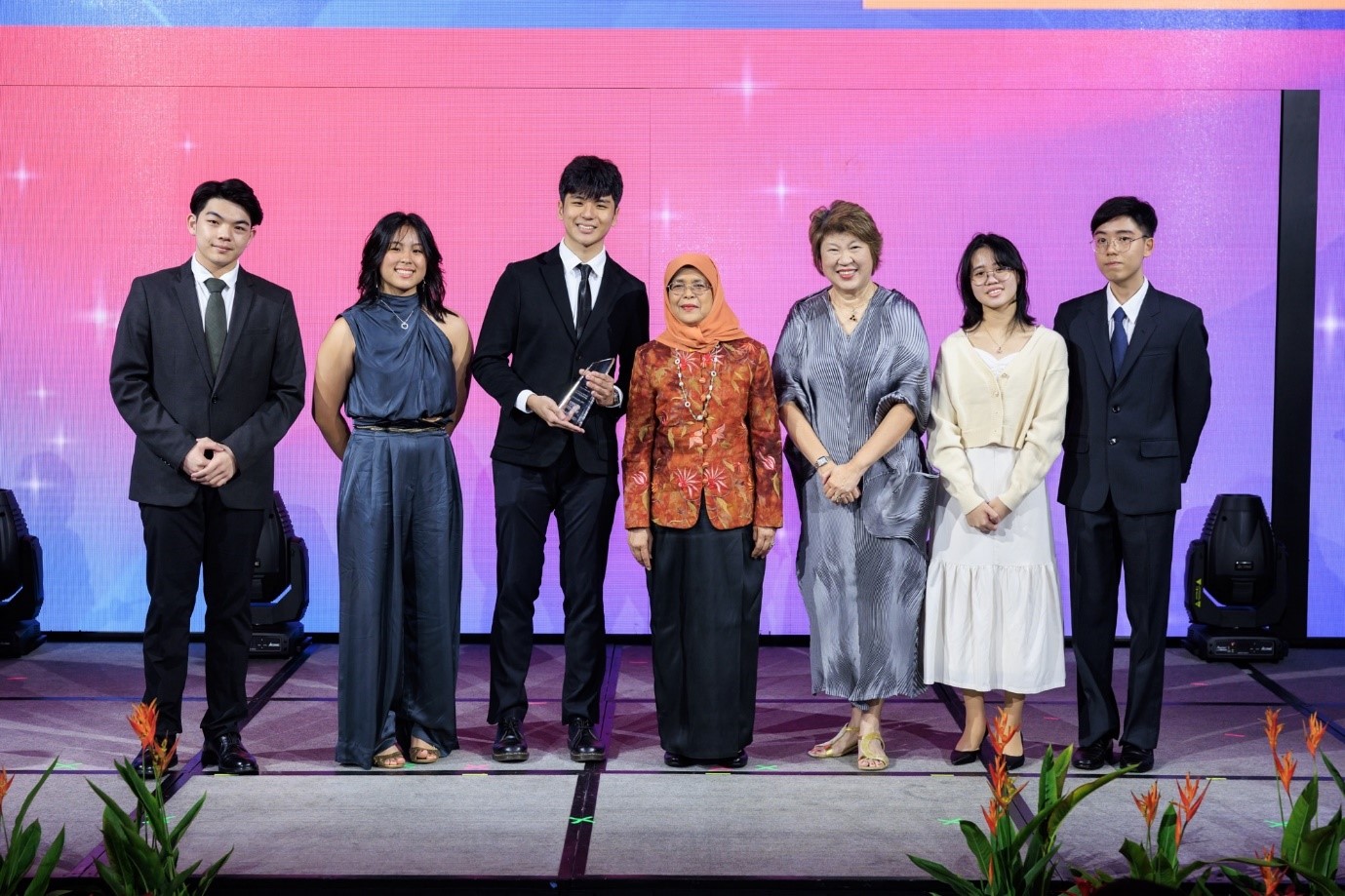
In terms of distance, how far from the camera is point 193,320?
152 inches

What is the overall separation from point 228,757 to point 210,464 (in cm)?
81

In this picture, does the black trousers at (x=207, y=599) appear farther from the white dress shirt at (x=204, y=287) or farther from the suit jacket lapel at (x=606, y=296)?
the suit jacket lapel at (x=606, y=296)

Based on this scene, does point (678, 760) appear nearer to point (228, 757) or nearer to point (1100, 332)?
point (228, 757)

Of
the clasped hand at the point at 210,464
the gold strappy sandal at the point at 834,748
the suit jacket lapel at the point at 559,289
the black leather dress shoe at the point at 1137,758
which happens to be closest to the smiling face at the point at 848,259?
the suit jacket lapel at the point at 559,289

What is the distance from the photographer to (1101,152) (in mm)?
5621

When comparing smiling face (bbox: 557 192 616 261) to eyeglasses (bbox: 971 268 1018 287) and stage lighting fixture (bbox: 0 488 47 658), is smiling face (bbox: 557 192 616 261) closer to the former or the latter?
eyeglasses (bbox: 971 268 1018 287)

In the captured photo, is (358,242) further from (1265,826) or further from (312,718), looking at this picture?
(1265,826)

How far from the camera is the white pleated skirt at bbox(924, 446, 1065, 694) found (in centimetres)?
401

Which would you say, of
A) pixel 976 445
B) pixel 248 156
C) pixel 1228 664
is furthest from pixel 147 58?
pixel 1228 664

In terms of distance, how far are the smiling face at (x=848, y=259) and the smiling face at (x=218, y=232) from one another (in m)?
1.62

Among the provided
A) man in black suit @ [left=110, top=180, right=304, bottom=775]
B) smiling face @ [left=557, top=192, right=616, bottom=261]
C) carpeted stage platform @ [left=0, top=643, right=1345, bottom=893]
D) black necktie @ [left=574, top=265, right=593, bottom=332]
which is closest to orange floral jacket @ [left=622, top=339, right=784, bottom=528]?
black necktie @ [left=574, top=265, right=593, bottom=332]

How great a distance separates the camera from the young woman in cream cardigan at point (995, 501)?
3.97 m

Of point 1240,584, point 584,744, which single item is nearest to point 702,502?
point 584,744

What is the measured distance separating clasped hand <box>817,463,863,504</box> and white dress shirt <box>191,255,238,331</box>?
1686mm
